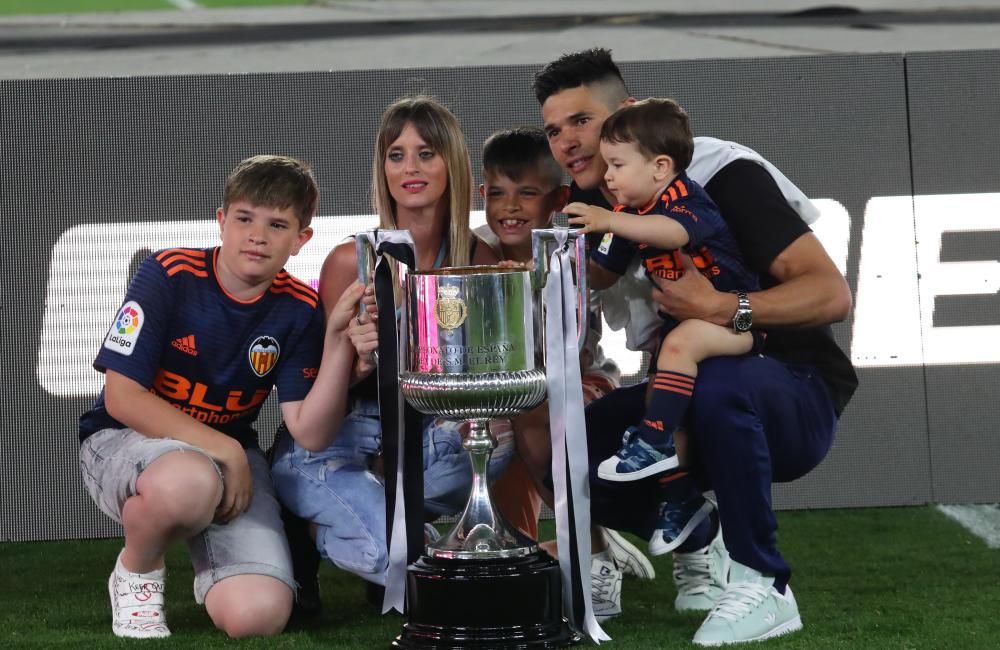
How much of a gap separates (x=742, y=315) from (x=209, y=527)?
1025mm

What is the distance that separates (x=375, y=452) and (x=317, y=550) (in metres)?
0.22

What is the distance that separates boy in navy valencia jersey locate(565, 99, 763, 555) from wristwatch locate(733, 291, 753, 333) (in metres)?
0.01

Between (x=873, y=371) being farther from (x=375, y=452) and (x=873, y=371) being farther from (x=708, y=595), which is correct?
(x=375, y=452)

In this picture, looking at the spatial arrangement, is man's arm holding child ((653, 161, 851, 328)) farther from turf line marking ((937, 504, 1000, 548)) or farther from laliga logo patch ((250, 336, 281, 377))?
turf line marking ((937, 504, 1000, 548))

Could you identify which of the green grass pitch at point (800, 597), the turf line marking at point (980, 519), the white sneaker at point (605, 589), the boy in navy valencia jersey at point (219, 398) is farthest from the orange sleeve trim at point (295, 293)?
the turf line marking at point (980, 519)

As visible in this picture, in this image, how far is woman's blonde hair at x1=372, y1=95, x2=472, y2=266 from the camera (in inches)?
104

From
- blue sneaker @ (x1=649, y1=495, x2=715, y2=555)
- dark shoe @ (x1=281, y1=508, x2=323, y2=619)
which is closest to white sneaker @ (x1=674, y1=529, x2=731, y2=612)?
blue sneaker @ (x1=649, y1=495, x2=715, y2=555)

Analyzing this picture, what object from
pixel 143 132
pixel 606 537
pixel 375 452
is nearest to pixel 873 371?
pixel 606 537

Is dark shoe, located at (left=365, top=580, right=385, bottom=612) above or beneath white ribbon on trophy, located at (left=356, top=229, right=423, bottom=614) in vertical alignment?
beneath

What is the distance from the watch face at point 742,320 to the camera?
2410mm

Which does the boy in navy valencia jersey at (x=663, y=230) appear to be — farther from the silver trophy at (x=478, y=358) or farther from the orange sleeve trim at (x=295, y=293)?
the orange sleeve trim at (x=295, y=293)

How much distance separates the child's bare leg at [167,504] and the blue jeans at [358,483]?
22 cm

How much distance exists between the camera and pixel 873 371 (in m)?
3.60

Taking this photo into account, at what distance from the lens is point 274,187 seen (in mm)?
2572
